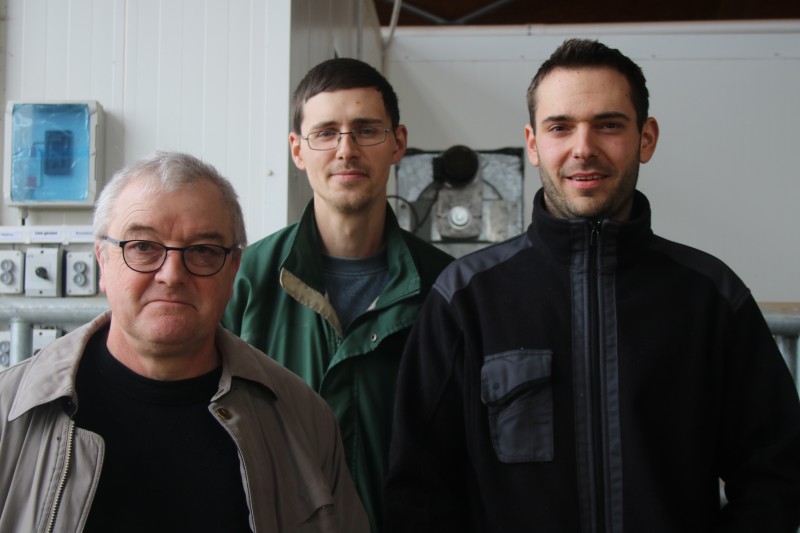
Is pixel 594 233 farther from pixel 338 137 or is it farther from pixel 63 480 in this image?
pixel 63 480

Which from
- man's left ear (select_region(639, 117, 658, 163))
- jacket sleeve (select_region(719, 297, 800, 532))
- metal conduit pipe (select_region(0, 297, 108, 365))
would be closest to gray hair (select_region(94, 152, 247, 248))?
metal conduit pipe (select_region(0, 297, 108, 365))

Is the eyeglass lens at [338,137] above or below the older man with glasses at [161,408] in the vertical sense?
above

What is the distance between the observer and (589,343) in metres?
1.36

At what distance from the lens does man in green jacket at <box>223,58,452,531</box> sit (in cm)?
165

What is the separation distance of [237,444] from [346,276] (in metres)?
0.63

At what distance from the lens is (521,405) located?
1363mm

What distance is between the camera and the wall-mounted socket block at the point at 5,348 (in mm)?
2323

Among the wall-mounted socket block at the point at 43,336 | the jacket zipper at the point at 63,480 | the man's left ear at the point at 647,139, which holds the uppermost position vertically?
the man's left ear at the point at 647,139

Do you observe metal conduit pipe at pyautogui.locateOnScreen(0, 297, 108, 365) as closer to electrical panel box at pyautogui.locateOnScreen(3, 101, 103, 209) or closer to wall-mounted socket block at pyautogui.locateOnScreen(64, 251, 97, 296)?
wall-mounted socket block at pyautogui.locateOnScreen(64, 251, 97, 296)

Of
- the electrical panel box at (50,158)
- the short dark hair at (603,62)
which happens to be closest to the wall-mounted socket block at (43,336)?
the electrical panel box at (50,158)

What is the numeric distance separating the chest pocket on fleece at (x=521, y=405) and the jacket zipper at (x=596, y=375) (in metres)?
0.07

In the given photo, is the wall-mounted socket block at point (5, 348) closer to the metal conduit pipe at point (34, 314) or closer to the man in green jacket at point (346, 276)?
the metal conduit pipe at point (34, 314)

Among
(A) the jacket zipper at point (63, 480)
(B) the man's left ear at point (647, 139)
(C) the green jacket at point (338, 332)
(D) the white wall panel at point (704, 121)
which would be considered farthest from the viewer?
(D) the white wall panel at point (704, 121)

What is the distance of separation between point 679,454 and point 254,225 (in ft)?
4.69
